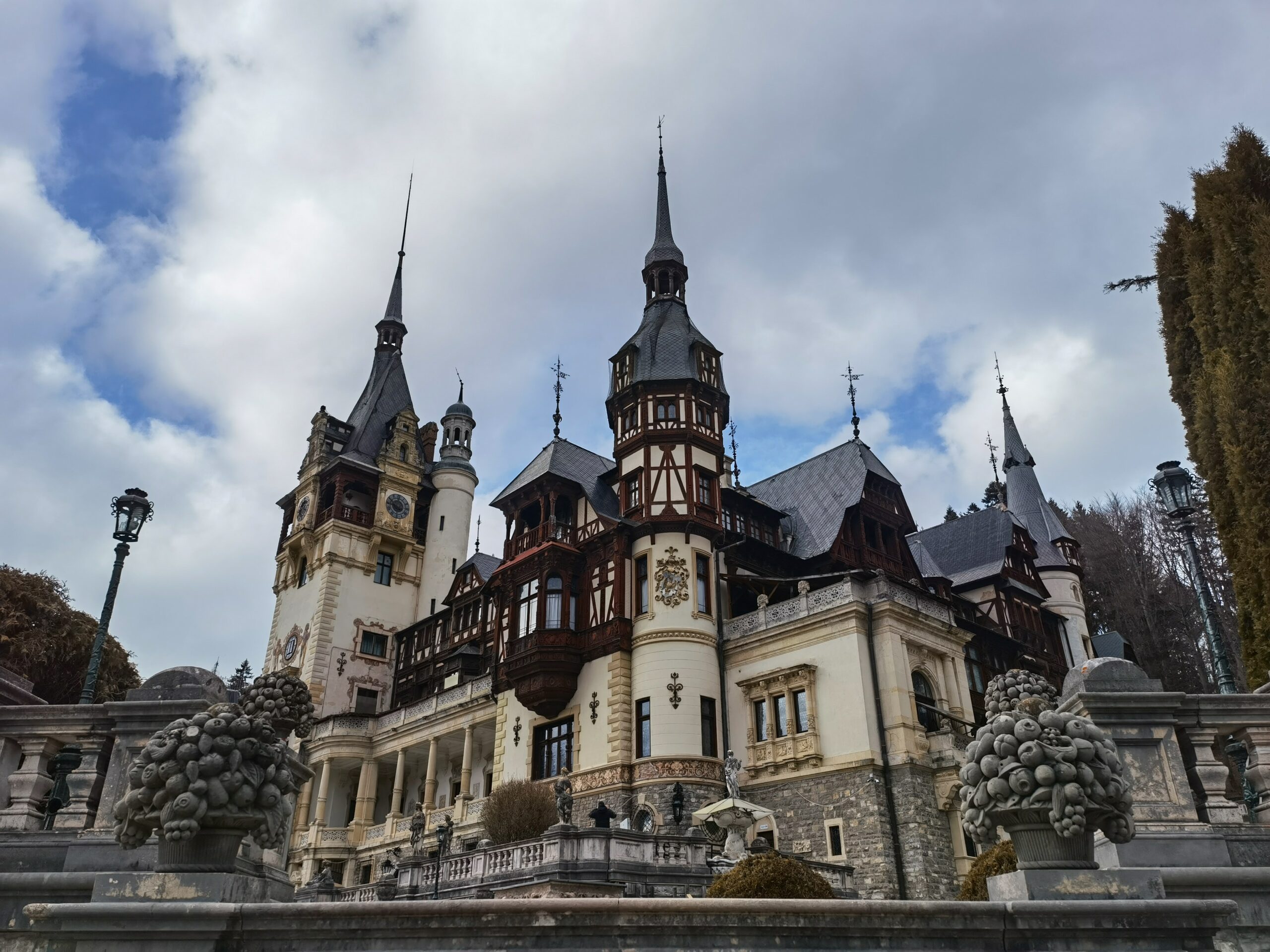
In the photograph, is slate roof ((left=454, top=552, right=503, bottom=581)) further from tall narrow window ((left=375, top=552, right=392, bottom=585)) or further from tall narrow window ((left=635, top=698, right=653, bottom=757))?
tall narrow window ((left=635, top=698, right=653, bottom=757))

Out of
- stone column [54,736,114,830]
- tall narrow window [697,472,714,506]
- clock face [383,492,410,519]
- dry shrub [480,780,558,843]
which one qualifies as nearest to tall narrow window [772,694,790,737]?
dry shrub [480,780,558,843]

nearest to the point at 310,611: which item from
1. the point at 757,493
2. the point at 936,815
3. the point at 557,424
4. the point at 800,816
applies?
the point at 557,424

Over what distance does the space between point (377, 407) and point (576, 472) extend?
24.9m

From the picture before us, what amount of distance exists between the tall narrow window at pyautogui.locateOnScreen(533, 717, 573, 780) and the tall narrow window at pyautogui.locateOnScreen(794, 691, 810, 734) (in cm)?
793

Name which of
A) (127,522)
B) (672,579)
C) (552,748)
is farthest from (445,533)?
(127,522)

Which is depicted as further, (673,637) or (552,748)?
(552,748)

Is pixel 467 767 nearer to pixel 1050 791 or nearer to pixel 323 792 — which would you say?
pixel 323 792

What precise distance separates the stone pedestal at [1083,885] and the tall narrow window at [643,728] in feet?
78.0

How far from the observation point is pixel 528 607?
3434 centimetres

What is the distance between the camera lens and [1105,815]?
6.68 meters

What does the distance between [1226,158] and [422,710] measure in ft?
116

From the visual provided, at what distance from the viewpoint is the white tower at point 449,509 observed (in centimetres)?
5256

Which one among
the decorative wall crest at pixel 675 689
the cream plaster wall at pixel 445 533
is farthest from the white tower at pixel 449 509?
the decorative wall crest at pixel 675 689

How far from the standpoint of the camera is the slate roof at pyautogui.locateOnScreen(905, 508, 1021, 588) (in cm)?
4075
